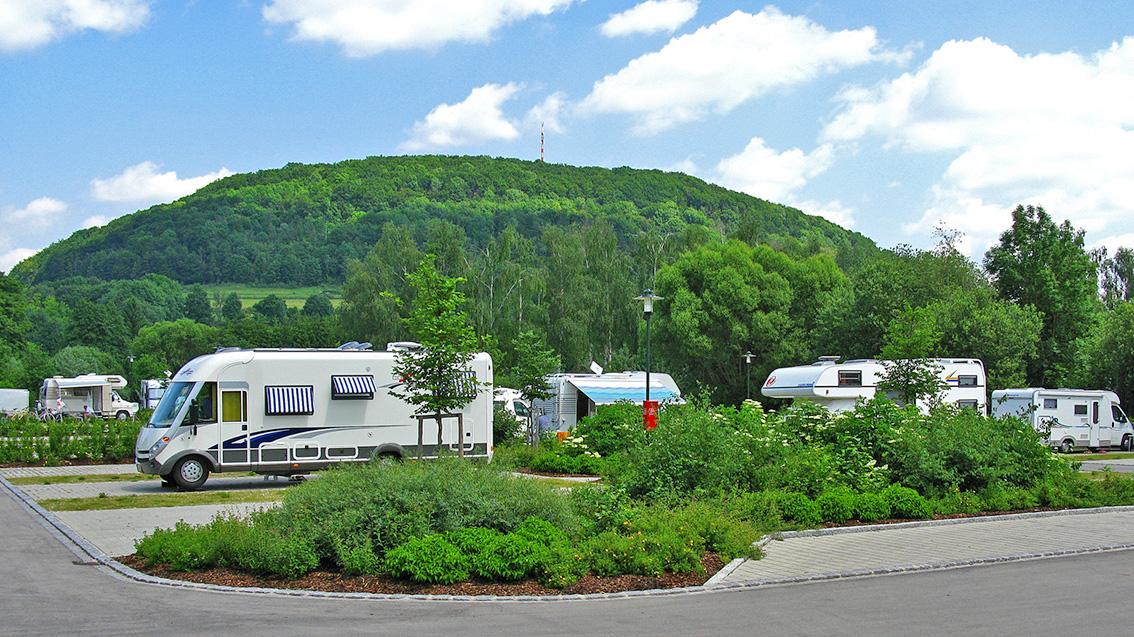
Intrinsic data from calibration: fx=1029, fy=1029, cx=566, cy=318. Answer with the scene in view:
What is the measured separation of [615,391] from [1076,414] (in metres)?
15.3

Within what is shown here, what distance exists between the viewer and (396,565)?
31.8 feet

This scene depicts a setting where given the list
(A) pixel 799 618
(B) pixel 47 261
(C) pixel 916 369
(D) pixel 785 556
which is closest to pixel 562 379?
(C) pixel 916 369

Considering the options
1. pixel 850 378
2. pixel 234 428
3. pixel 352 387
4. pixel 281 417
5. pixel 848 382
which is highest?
pixel 352 387

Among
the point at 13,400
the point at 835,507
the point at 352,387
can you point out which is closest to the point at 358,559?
the point at 835,507

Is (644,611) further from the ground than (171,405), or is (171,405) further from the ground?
(171,405)

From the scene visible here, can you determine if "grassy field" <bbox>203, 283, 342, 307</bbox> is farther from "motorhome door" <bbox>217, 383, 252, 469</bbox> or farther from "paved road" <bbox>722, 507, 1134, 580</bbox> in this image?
"paved road" <bbox>722, 507, 1134, 580</bbox>

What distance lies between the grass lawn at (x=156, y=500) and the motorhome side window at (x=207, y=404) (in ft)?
5.07

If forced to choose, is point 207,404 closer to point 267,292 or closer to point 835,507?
point 835,507

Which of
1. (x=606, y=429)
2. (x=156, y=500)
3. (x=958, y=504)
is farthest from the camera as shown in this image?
(x=606, y=429)

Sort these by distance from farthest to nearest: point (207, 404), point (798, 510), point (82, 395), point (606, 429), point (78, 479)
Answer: point (82, 395)
point (606, 429)
point (78, 479)
point (207, 404)
point (798, 510)

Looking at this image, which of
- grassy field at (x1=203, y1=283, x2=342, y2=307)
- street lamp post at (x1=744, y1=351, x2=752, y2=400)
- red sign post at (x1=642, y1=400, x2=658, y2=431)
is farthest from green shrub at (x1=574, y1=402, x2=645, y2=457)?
→ grassy field at (x1=203, y1=283, x2=342, y2=307)

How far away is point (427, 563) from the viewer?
381 inches

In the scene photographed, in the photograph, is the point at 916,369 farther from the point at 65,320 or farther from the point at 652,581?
the point at 65,320

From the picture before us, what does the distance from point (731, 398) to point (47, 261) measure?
114 m
